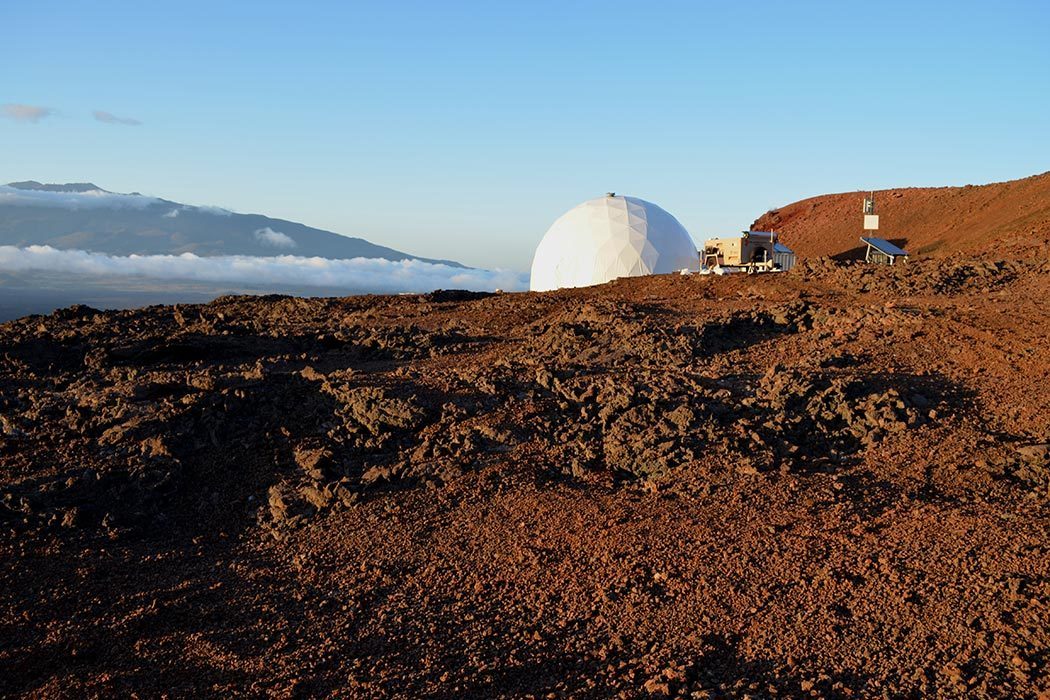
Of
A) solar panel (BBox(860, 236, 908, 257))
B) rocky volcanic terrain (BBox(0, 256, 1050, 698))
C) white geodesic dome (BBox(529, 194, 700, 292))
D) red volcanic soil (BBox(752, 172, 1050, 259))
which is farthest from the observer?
white geodesic dome (BBox(529, 194, 700, 292))

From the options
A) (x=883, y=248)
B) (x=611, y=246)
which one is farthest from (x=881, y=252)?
(x=611, y=246)

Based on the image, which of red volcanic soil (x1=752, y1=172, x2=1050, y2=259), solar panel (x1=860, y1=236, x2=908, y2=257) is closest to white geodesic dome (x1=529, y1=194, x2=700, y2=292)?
solar panel (x1=860, y1=236, x2=908, y2=257)

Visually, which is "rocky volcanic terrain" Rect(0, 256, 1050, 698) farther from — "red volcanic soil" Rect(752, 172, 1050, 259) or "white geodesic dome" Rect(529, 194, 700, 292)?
"white geodesic dome" Rect(529, 194, 700, 292)

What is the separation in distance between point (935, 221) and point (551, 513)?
33.2m

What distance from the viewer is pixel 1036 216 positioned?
23.6 metres

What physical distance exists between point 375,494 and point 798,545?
158 inches

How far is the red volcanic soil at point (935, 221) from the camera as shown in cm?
2081

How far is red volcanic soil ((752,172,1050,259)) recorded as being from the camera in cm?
2081

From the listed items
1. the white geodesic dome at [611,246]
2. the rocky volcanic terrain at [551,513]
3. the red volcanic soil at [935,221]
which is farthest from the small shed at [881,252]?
the rocky volcanic terrain at [551,513]

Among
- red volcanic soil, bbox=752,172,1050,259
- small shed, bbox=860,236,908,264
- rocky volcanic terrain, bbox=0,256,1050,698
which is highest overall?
red volcanic soil, bbox=752,172,1050,259

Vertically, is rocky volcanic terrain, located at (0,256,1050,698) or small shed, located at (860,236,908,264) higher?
small shed, located at (860,236,908,264)

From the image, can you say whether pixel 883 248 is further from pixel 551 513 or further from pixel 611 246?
pixel 551 513

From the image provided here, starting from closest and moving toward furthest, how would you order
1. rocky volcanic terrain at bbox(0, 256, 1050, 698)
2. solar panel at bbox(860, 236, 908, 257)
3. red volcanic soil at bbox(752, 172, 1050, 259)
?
rocky volcanic terrain at bbox(0, 256, 1050, 698) < red volcanic soil at bbox(752, 172, 1050, 259) < solar panel at bbox(860, 236, 908, 257)

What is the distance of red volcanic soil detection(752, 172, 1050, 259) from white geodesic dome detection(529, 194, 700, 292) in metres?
8.24
